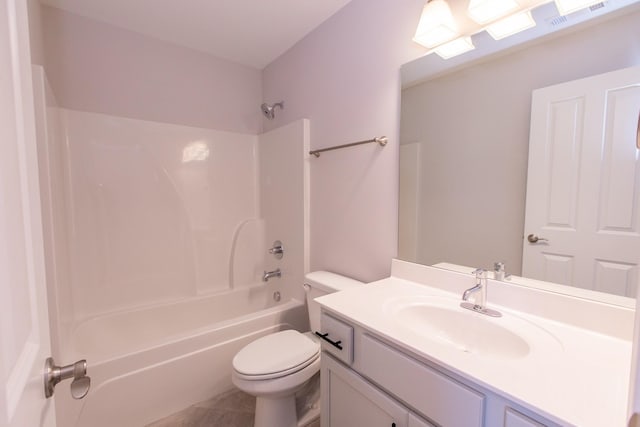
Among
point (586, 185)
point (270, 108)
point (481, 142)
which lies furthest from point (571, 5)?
point (270, 108)

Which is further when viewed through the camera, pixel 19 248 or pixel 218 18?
pixel 218 18

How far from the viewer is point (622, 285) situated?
2.82 feet

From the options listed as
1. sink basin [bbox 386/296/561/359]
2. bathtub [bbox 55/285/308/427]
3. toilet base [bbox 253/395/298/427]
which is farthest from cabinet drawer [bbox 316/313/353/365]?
bathtub [bbox 55/285/308/427]

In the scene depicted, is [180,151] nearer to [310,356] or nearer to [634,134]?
[310,356]

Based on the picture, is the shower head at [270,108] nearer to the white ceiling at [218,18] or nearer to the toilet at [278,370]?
the white ceiling at [218,18]

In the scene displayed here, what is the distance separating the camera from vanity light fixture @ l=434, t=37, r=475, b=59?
1196mm

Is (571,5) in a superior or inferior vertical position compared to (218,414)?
superior

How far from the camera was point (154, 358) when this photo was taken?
4.79 ft

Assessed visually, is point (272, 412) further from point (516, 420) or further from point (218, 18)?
point (218, 18)

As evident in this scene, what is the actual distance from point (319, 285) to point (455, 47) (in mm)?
1359

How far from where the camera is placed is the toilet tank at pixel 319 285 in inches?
63.0

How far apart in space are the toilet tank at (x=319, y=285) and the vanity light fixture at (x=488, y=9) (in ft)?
4.38

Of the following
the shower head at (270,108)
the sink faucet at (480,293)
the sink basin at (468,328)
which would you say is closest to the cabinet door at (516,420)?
the sink basin at (468,328)

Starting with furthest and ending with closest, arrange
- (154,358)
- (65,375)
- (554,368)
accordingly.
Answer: (154,358)
(554,368)
(65,375)
